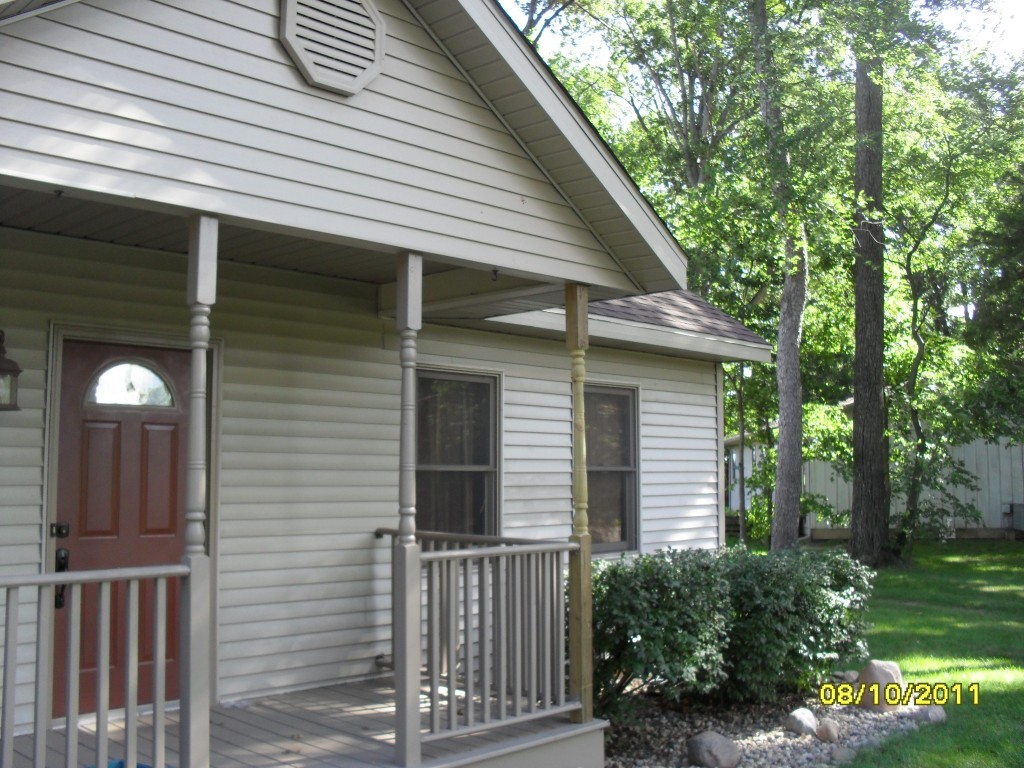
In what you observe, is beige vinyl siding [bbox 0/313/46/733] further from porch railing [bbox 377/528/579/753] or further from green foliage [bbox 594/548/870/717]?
green foliage [bbox 594/548/870/717]

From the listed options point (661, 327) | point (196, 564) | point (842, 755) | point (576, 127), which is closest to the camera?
point (196, 564)

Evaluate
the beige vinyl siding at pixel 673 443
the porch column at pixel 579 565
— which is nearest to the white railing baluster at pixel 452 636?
the porch column at pixel 579 565

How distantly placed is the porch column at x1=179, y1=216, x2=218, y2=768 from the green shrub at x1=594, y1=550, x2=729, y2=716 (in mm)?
2923

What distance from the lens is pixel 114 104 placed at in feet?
13.1

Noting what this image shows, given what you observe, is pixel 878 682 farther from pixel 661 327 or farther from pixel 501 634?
pixel 501 634

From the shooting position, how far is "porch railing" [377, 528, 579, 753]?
16.8 feet

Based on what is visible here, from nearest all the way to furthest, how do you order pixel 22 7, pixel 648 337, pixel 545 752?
pixel 22 7 < pixel 545 752 < pixel 648 337

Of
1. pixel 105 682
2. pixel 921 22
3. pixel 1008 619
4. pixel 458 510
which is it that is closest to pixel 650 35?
pixel 921 22

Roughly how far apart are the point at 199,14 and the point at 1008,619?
11307mm

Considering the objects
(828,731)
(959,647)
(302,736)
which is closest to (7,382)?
(302,736)

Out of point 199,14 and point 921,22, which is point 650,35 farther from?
point 199,14

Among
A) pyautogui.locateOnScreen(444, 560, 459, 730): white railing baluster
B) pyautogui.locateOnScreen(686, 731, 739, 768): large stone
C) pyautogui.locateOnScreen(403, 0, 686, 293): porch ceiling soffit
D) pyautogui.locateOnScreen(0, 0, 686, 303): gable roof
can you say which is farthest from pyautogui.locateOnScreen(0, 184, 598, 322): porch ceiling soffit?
pyautogui.locateOnScreen(686, 731, 739, 768): large stone

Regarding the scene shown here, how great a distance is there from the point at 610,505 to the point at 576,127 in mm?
4390
